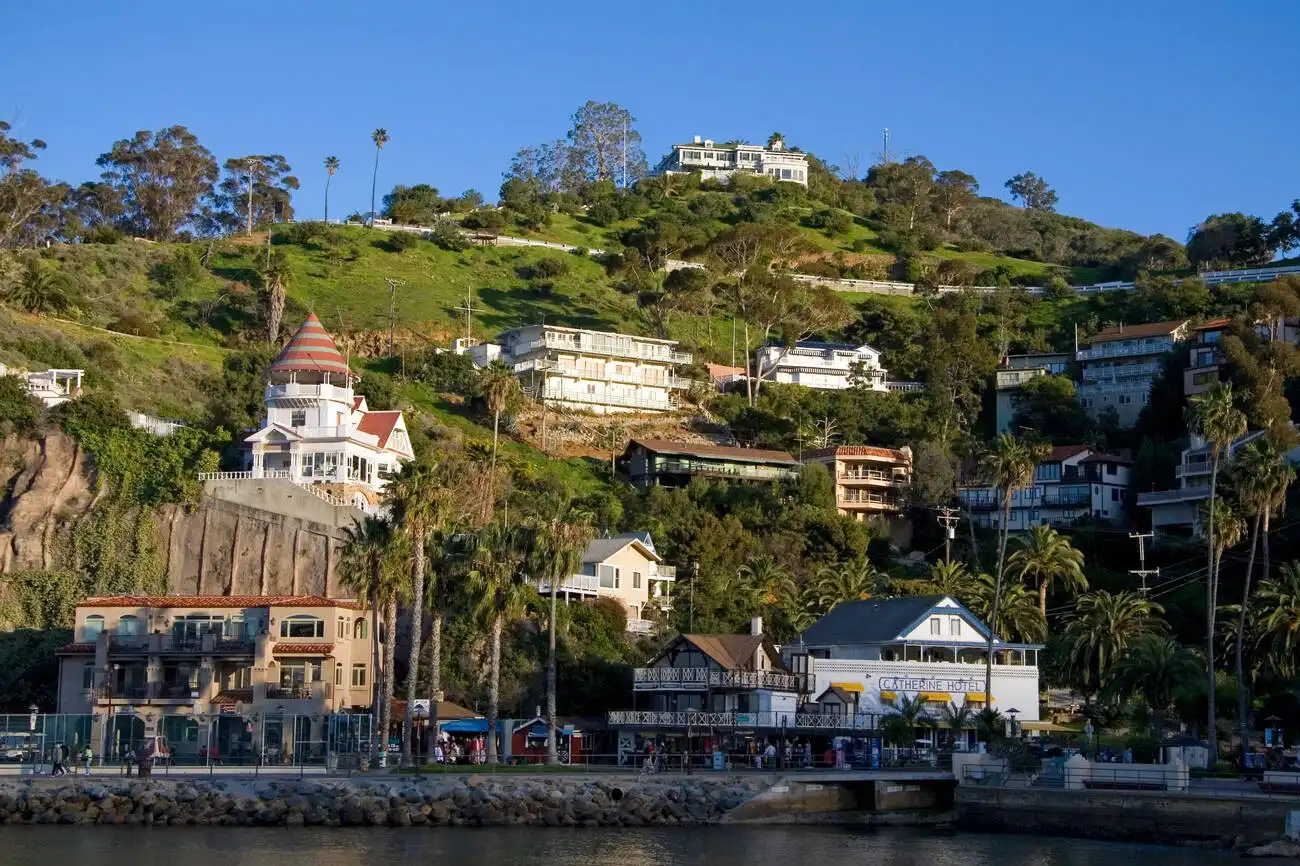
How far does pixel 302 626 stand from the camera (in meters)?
68.6

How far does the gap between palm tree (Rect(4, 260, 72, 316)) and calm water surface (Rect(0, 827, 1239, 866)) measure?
62.9m

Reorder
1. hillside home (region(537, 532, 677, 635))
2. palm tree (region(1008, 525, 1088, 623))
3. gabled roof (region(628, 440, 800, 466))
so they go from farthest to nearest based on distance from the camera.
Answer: gabled roof (region(628, 440, 800, 466)) < palm tree (region(1008, 525, 1088, 623)) < hillside home (region(537, 532, 677, 635))

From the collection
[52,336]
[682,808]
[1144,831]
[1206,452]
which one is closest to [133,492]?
[52,336]

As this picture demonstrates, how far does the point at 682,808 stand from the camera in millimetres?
54219

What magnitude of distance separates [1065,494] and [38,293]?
66624 mm

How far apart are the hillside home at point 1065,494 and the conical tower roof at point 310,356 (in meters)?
38.4

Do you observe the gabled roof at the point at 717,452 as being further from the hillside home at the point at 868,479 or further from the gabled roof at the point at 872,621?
the gabled roof at the point at 872,621

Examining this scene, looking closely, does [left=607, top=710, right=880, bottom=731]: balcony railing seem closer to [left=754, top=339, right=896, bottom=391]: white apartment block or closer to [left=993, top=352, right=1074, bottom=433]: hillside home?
[left=993, top=352, right=1074, bottom=433]: hillside home

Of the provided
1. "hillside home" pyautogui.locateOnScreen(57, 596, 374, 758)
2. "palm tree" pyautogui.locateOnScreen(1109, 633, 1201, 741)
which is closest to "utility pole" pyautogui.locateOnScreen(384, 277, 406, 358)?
"hillside home" pyautogui.locateOnScreen(57, 596, 374, 758)

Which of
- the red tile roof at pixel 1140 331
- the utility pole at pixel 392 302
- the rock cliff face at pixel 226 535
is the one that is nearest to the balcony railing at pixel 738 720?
the rock cliff face at pixel 226 535

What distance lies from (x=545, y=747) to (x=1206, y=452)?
161 feet

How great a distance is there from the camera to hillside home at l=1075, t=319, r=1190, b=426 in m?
118

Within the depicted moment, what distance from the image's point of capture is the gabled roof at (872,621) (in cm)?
6962

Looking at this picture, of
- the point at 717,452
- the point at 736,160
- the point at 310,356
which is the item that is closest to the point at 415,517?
the point at 310,356
